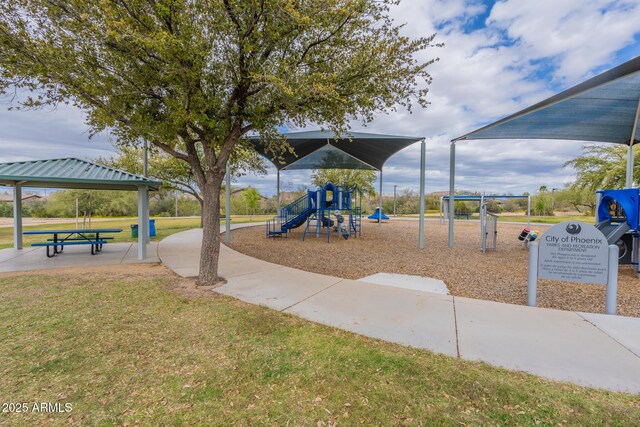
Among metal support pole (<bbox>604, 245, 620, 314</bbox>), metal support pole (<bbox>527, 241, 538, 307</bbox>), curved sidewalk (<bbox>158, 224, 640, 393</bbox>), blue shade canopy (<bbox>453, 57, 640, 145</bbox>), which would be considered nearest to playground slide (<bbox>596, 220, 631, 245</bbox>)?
blue shade canopy (<bbox>453, 57, 640, 145</bbox>)

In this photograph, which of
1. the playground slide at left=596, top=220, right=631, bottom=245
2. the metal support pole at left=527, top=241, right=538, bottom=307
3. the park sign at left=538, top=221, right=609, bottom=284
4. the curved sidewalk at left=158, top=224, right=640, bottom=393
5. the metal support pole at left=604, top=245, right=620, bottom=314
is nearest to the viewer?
the curved sidewalk at left=158, top=224, right=640, bottom=393

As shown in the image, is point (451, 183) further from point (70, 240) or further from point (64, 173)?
point (70, 240)

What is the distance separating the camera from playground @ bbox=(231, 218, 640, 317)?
199 inches

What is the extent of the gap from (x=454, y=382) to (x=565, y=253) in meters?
3.37

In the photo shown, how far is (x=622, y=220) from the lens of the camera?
7684 mm

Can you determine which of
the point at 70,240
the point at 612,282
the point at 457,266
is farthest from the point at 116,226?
the point at 612,282

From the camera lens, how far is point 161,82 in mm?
5250

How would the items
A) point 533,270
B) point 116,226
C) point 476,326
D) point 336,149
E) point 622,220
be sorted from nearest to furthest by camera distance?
point 476,326
point 533,270
point 622,220
point 336,149
point 116,226

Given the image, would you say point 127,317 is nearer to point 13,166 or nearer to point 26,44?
point 26,44

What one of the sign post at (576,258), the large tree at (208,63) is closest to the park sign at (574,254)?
the sign post at (576,258)

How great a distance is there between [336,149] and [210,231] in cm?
1107

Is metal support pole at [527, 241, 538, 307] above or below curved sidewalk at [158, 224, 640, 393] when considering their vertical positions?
above

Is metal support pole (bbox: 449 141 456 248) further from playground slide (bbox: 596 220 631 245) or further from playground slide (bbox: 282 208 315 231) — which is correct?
playground slide (bbox: 282 208 315 231)

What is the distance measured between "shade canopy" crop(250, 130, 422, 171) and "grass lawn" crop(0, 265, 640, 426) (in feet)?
19.9
